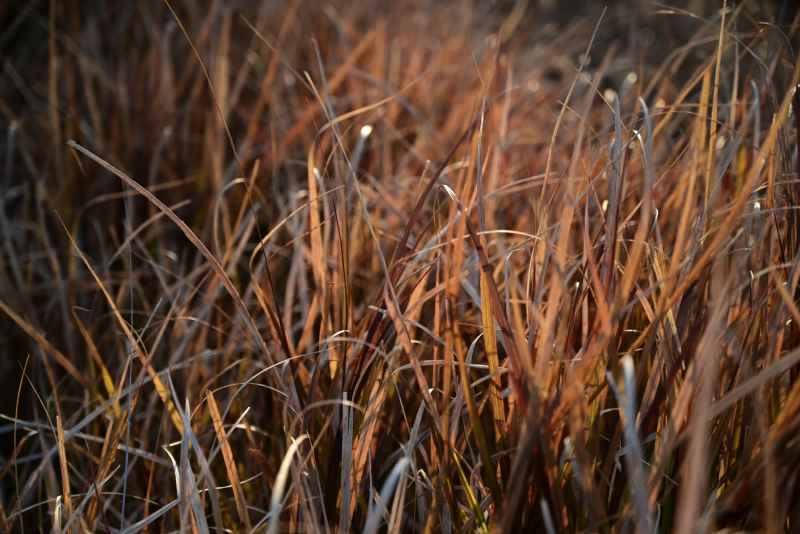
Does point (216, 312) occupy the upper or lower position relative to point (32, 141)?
lower

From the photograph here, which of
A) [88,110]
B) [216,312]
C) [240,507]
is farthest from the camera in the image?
[88,110]

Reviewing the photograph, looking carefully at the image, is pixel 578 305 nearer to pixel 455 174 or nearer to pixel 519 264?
pixel 519 264

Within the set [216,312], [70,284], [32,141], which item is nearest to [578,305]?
[216,312]

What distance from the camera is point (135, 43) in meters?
1.86

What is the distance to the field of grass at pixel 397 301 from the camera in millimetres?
657

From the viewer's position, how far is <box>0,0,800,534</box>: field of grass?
0.66 m

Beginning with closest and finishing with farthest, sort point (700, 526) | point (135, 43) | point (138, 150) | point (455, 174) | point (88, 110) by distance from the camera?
1. point (700, 526)
2. point (455, 174)
3. point (138, 150)
4. point (88, 110)
5. point (135, 43)

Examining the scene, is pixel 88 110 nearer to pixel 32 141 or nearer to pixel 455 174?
pixel 32 141

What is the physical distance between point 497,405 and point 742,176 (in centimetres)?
47

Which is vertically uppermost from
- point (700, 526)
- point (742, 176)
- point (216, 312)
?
point (742, 176)

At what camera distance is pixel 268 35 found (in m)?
1.95

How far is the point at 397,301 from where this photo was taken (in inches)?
27.9

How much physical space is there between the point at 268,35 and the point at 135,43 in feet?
0.98

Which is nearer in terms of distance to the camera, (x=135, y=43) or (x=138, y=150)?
(x=138, y=150)
